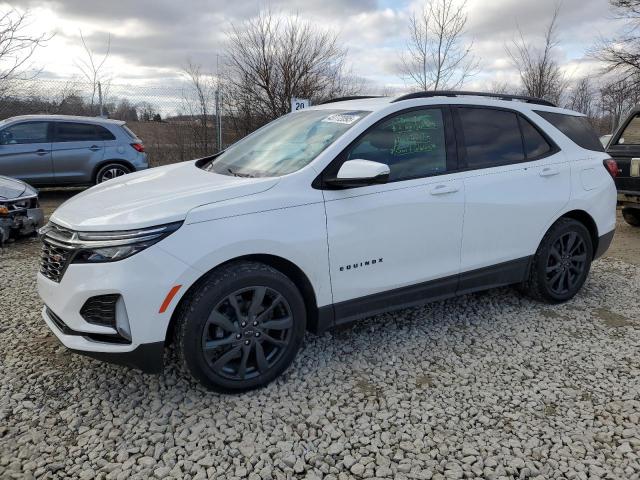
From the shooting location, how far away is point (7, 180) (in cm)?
669

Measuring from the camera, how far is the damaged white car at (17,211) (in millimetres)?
6129

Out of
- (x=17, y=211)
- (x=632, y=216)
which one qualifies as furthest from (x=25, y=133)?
(x=632, y=216)

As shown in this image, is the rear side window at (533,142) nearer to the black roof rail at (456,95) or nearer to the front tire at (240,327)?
the black roof rail at (456,95)

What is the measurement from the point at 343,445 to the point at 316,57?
12.3 meters

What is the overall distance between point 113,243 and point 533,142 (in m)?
3.35

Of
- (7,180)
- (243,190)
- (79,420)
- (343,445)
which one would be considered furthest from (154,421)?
(7,180)

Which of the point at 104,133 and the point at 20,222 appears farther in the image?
the point at 104,133

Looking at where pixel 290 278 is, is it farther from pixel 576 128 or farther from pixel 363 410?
pixel 576 128

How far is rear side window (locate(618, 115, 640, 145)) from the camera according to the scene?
7250 millimetres

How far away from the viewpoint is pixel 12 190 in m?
6.33

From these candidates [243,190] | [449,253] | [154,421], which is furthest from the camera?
[449,253]

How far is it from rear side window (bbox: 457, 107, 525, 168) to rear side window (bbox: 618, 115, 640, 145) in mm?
4267

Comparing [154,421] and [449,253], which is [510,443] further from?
[154,421]

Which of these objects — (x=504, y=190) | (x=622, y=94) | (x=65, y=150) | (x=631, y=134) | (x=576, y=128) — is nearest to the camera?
(x=504, y=190)
